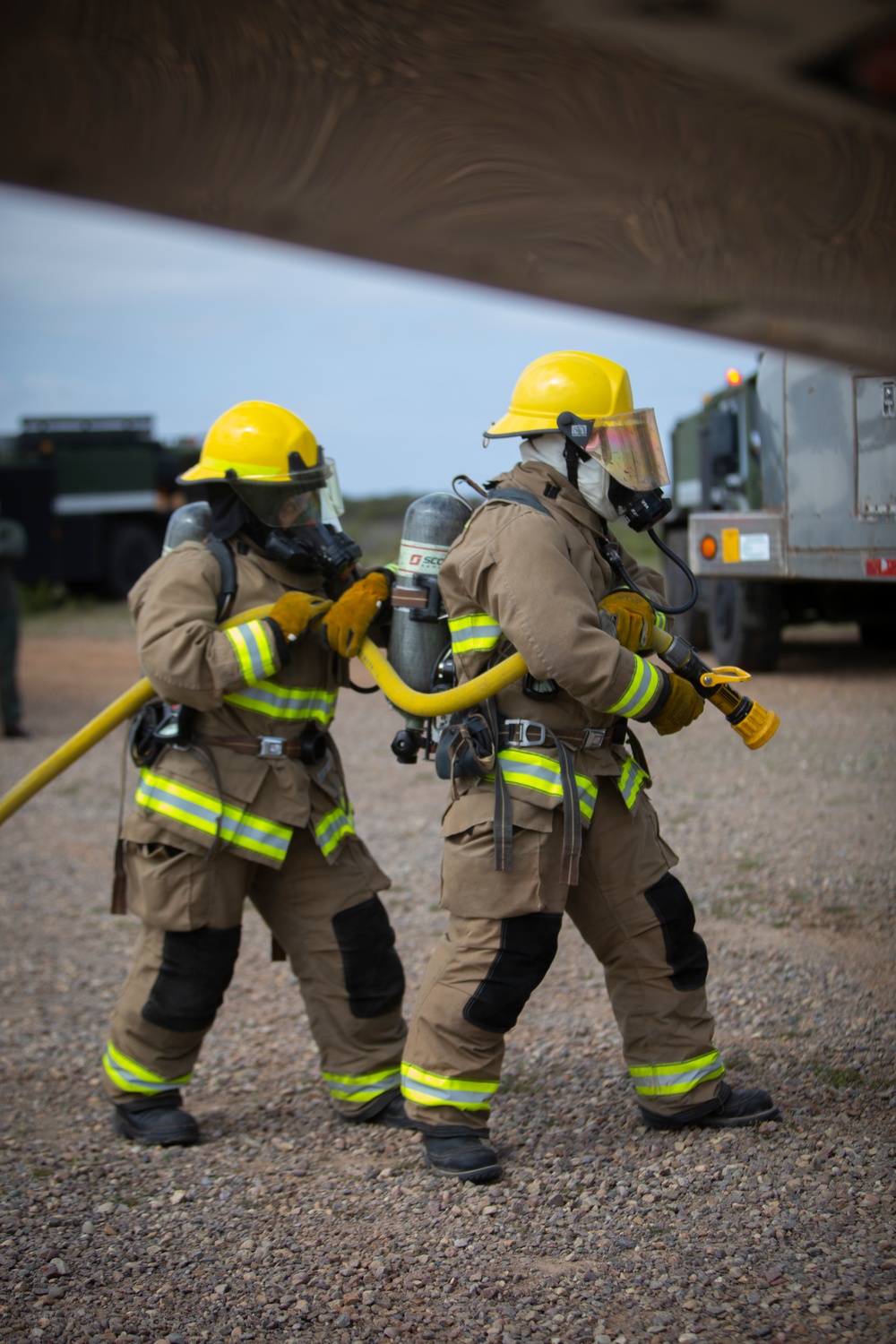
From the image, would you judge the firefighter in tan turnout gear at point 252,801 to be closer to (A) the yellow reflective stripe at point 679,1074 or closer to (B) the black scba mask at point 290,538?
(B) the black scba mask at point 290,538

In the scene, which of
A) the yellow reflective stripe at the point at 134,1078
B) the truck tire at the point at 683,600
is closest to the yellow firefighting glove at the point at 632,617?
the yellow reflective stripe at the point at 134,1078

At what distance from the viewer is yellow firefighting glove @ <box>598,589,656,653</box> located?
2.95 metres

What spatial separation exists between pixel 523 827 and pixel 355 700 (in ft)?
27.8

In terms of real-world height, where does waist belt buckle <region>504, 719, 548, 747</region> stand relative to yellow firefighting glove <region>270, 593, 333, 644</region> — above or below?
below

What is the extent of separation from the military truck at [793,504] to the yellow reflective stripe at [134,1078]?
3219 millimetres

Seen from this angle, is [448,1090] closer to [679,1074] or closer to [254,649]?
[679,1074]

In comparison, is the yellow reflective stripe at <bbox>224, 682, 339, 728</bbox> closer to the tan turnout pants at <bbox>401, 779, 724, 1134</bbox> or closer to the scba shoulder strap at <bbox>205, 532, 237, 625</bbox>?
the scba shoulder strap at <bbox>205, 532, 237, 625</bbox>

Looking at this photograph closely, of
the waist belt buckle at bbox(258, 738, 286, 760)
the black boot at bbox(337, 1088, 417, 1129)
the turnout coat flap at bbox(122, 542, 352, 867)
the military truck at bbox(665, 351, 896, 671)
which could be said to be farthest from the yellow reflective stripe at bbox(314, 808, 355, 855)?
the military truck at bbox(665, 351, 896, 671)

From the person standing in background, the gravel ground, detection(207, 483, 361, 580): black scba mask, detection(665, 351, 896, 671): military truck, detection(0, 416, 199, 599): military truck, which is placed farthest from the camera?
detection(0, 416, 199, 599): military truck

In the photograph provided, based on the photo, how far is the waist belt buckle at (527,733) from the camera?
9.53 feet

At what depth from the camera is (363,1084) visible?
11.3ft

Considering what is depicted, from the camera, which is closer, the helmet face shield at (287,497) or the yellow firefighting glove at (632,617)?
the yellow firefighting glove at (632,617)

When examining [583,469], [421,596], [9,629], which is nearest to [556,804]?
[421,596]

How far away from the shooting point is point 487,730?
9.53 feet
